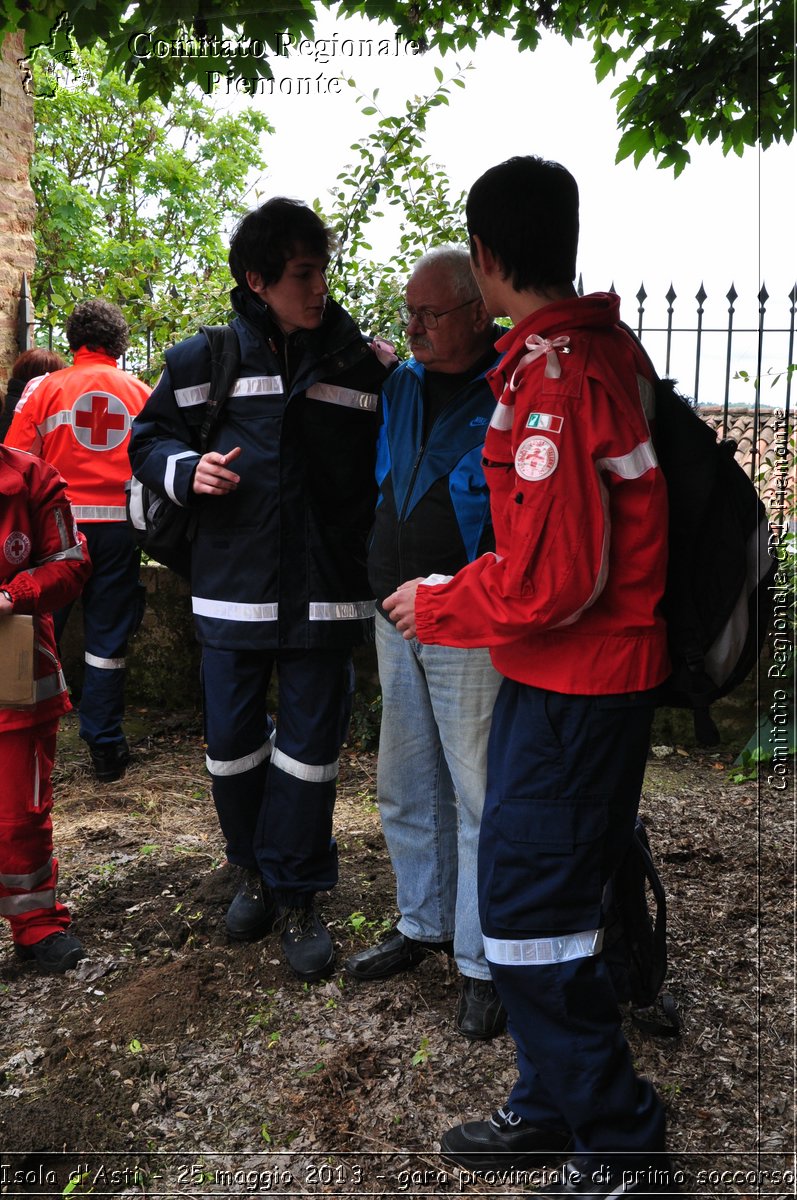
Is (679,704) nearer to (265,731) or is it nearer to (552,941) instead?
(552,941)

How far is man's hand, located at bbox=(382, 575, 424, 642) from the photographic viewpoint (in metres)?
2.04

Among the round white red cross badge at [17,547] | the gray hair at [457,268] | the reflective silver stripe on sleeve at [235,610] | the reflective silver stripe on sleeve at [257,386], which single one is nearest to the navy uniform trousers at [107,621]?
the round white red cross badge at [17,547]

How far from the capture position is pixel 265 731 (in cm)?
313

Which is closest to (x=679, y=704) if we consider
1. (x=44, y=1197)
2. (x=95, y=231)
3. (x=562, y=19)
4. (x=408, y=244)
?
(x=44, y=1197)

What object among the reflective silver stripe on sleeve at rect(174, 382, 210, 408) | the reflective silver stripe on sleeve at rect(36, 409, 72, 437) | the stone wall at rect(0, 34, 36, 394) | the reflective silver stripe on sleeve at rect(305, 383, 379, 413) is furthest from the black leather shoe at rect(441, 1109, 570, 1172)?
the stone wall at rect(0, 34, 36, 394)

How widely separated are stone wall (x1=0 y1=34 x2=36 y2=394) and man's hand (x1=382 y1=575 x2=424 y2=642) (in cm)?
495

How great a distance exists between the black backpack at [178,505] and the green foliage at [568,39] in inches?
26.9

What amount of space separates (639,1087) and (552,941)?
0.37m

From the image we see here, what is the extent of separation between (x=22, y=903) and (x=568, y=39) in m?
3.01

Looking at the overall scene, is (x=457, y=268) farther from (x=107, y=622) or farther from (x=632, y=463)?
(x=107, y=622)

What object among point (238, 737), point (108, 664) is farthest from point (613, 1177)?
point (108, 664)

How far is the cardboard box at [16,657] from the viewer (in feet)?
8.86

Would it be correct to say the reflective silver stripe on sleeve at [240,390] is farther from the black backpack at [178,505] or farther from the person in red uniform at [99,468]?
the person in red uniform at [99,468]

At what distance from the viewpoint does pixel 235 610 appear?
2.91 meters
